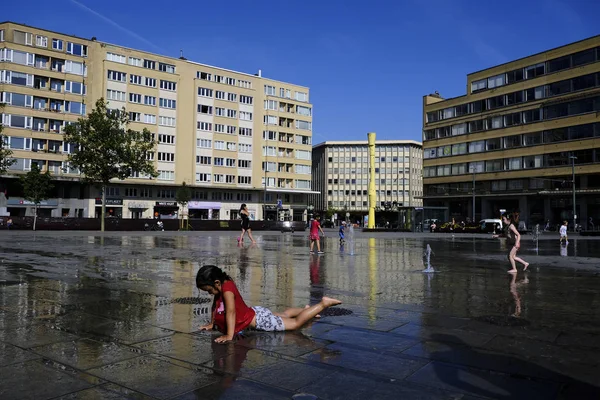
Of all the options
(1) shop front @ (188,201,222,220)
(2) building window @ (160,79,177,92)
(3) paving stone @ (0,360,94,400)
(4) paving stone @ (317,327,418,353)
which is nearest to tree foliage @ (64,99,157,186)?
(2) building window @ (160,79,177,92)

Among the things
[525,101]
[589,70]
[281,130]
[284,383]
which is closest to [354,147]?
[281,130]

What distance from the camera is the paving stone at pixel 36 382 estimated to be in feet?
11.4

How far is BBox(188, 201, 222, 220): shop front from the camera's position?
253 feet

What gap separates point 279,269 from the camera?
12320 millimetres

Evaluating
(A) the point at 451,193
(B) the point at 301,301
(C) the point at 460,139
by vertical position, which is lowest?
(B) the point at 301,301

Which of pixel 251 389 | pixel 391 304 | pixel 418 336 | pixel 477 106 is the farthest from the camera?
pixel 477 106

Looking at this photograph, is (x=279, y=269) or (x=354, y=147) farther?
(x=354, y=147)

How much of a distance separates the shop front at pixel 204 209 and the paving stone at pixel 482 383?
2950 inches

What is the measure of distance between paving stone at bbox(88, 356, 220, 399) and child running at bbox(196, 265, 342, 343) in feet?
3.15

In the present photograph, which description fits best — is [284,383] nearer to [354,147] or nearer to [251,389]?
[251,389]

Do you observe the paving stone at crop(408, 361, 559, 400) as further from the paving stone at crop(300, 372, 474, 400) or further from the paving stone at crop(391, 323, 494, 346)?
the paving stone at crop(391, 323, 494, 346)

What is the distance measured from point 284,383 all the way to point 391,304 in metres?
3.95

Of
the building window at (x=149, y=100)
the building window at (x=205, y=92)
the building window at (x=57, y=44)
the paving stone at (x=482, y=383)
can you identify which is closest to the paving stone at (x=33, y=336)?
the paving stone at (x=482, y=383)

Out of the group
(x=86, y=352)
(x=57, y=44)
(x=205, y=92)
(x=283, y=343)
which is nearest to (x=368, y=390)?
(x=283, y=343)
